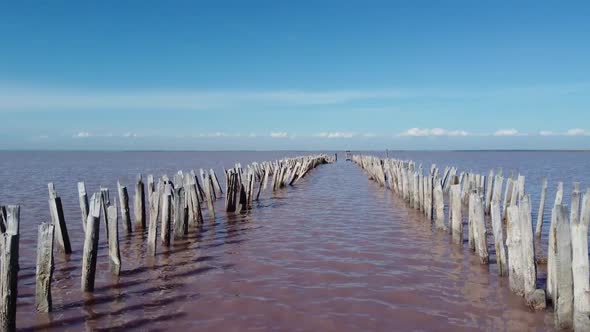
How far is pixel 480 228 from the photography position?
25.6ft

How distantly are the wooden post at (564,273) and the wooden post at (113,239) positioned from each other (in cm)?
589

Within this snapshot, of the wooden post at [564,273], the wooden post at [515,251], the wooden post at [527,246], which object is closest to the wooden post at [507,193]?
the wooden post at [515,251]

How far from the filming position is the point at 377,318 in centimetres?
582

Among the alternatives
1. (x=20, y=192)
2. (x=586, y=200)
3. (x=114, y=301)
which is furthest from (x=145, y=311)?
(x=20, y=192)

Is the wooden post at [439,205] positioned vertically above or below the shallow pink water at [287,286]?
above

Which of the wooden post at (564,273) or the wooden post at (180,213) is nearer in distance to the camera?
the wooden post at (564,273)

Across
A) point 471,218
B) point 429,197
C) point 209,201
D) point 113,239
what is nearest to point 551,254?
point 471,218

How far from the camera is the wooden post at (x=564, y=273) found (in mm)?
5062

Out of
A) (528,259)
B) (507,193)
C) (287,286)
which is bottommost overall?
(287,286)

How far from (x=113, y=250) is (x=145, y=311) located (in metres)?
1.60

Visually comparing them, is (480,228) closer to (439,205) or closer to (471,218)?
A: (471,218)

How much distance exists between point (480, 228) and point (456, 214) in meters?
1.65

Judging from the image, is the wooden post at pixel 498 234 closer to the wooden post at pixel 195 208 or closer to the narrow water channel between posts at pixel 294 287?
the narrow water channel between posts at pixel 294 287

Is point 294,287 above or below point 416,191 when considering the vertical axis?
below
